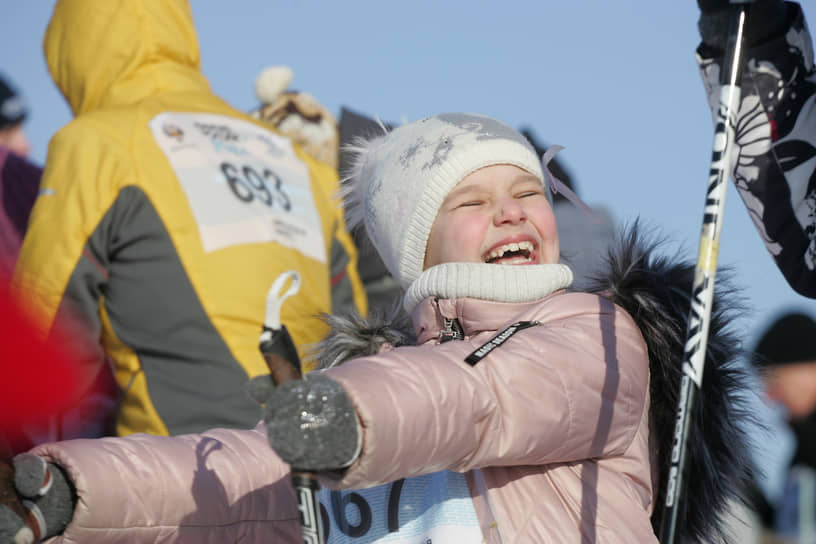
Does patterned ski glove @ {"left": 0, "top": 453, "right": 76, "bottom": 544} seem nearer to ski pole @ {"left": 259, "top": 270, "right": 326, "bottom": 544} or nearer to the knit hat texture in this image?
ski pole @ {"left": 259, "top": 270, "right": 326, "bottom": 544}

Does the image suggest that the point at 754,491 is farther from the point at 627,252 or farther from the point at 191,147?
the point at 191,147

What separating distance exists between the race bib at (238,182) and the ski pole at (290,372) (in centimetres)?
203

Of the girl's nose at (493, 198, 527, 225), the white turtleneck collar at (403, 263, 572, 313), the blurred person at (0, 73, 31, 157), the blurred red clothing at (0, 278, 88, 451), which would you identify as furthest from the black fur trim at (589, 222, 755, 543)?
the blurred person at (0, 73, 31, 157)

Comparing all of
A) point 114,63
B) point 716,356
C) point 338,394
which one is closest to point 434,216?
point 716,356

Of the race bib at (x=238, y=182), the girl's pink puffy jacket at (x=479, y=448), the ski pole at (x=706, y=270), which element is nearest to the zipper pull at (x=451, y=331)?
the girl's pink puffy jacket at (x=479, y=448)

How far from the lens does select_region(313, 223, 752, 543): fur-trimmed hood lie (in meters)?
2.52

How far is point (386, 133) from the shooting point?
338 cm

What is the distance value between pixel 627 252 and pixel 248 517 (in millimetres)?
1074

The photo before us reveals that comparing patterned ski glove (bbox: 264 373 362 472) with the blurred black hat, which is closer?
patterned ski glove (bbox: 264 373 362 472)

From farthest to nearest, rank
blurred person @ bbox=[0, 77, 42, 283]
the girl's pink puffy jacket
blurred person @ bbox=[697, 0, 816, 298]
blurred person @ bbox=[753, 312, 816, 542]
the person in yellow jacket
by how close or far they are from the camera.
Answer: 1. blurred person @ bbox=[0, 77, 42, 283]
2. blurred person @ bbox=[753, 312, 816, 542]
3. the person in yellow jacket
4. blurred person @ bbox=[697, 0, 816, 298]
5. the girl's pink puffy jacket

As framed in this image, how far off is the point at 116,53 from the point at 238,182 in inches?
30.6

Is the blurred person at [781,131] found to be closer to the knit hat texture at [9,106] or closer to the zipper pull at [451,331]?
the zipper pull at [451,331]

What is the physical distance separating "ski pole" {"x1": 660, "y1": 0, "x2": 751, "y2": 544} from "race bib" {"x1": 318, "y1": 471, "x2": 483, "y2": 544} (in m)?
0.49

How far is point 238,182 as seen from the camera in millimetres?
3961
